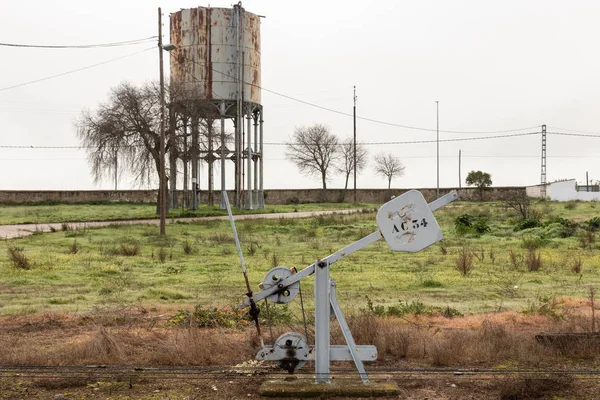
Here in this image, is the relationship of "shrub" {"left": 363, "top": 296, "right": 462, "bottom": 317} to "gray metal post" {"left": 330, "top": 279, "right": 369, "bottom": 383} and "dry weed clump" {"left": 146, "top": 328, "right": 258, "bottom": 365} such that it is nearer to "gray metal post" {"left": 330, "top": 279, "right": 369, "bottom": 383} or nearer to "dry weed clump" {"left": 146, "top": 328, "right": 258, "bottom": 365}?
"dry weed clump" {"left": 146, "top": 328, "right": 258, "bottom": 365}

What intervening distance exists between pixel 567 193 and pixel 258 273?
53.2m

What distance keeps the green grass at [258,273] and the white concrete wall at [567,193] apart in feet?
126

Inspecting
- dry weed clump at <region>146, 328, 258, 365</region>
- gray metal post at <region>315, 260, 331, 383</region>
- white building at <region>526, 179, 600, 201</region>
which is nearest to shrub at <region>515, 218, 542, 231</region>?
dry weed clump at <region>146, 328, 258, 365</region>

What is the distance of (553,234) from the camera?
80.7 ft

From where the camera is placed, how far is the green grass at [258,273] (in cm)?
1203

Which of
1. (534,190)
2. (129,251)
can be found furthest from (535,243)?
(534,190)

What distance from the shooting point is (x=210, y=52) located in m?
43.0

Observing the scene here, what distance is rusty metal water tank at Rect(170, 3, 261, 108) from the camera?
4297 cm

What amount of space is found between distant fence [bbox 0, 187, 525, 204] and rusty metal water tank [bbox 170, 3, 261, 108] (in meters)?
10.3

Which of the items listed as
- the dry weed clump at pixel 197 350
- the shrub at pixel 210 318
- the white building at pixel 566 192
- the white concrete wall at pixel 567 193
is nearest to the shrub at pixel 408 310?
the shrub at pixel 210 318

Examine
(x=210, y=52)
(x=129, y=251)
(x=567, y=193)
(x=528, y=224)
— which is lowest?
(x=129, y=251)

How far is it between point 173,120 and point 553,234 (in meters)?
22.6

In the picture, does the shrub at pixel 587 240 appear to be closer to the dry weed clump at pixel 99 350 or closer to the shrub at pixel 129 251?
the shrub at pixel 129 251

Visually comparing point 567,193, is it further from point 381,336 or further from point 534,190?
point 381,336
